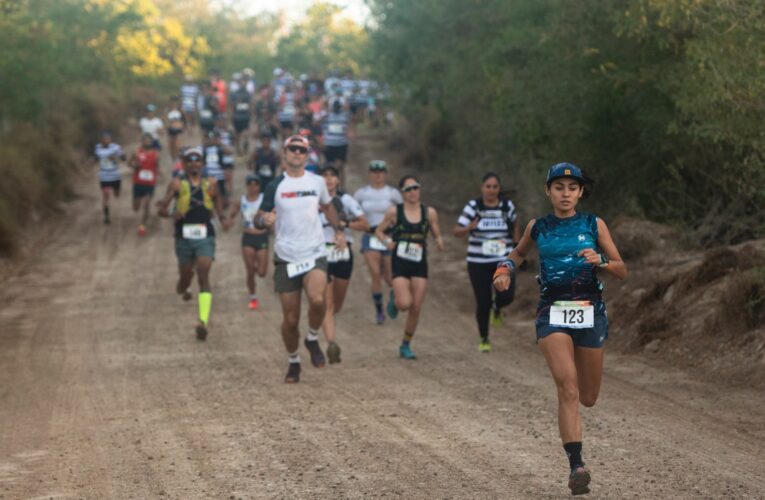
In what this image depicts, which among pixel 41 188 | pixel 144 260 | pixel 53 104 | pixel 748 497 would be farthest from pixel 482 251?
pixel 53 104

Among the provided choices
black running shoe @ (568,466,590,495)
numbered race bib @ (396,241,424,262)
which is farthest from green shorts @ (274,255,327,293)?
black running shoe @ (568,466,590,495)

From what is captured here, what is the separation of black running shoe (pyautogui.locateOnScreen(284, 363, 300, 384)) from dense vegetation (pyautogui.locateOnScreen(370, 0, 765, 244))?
16.1 feet

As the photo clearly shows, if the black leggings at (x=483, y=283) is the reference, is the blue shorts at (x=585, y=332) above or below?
above

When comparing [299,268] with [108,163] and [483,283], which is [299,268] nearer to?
[483,283]

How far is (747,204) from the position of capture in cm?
1620

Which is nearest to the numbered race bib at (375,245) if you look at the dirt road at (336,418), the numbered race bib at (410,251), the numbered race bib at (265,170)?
the dirt road at (336,418)

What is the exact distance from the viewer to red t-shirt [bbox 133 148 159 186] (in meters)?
25.9

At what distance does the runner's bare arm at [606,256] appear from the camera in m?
7.47

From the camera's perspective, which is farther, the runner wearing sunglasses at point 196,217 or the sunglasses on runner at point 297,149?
the runner wearing sunglasses at point 196,217

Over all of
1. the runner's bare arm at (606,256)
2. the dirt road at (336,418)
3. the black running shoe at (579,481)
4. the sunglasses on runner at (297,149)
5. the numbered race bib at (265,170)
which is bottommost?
the dirt road at (336,418)

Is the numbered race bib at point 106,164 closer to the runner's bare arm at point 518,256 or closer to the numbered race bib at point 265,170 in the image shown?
the numbered race bib at point 265,170

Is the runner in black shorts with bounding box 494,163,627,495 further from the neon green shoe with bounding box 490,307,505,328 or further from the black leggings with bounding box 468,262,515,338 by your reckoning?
the neon green shoe with bounding box 490,307,505,328

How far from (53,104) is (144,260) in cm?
1401

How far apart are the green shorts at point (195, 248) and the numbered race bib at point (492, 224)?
3.60 meters
